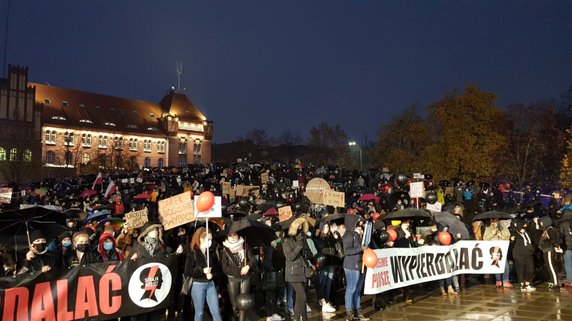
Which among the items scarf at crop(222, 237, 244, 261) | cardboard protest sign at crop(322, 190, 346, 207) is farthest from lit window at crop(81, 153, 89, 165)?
scarf at crop(222, 237, 244, 261)

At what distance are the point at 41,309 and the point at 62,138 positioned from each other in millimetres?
A: 96190

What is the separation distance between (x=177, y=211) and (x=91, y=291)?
2.45 metres

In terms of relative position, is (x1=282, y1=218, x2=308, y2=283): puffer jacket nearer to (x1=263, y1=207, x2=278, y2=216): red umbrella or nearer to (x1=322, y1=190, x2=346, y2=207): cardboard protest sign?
(x1=263, y1=207, x2=278, y2=216): red umbrella

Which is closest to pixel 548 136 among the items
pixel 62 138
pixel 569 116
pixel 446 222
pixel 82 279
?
pixel 569 116

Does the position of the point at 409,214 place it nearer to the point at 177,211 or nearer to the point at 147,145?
the point at 177,211

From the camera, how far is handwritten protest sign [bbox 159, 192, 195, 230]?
30.3 feet

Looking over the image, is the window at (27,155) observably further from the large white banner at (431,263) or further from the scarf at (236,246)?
the scarf at (236,246)

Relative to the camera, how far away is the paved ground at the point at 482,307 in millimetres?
9703

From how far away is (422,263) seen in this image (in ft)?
36.9

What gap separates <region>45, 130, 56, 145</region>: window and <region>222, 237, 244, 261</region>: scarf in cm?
9395

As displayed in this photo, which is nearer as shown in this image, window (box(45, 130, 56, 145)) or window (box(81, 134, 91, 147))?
window (box(45, 130, 56, 145))

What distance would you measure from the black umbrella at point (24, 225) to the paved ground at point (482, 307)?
4821 millimetres

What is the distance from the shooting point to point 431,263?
11.5 metres

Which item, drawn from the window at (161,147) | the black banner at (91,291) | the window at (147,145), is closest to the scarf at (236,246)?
the black banner at (91,291)
